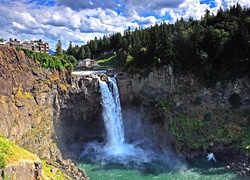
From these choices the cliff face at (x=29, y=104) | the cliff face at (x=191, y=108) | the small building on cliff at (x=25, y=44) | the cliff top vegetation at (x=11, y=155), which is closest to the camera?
the cliff top vegetation at (x=11, y=155)

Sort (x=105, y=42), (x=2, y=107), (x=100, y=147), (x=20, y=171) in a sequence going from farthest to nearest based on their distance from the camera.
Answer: (x=105, y=42), (x=100, y=147), (x=2, y=107), (x=20, y=171)

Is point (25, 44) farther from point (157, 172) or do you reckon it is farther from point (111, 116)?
point (157, 172)

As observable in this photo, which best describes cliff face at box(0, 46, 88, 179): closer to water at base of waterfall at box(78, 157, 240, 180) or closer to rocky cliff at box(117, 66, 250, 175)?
water at base of waterfall at box(78, 157, 240, 180)

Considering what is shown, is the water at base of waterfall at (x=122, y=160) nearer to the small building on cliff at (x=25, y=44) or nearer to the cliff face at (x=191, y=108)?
the cliff face at (x=191, y=108)

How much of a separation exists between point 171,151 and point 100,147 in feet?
37.5

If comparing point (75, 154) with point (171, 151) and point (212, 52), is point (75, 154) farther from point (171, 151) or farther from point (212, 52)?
point (212, 52)

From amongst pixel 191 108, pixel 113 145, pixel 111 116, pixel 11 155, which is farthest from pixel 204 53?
pixel 11 155

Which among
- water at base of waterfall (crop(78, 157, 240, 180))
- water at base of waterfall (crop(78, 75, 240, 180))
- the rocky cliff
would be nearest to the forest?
the rocky cliff

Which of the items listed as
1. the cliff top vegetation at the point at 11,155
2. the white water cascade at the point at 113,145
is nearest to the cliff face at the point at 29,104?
the white water cascade at the point at 113,145

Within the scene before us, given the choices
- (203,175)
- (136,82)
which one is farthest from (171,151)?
(136,82)

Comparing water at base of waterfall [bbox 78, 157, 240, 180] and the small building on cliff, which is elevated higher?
the small building on cliff

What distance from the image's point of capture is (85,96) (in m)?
44.1

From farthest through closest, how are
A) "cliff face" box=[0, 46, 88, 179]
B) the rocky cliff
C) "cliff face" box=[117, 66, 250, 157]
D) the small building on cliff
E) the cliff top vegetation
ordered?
the small building on cliff, "cliff face" box=[117, 66, 250, 157], the rocky cliff, "cliff face" box=[0, 46, 88, 179], the cliff top vegetation

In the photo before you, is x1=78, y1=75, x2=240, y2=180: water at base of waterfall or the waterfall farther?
the waterfall
